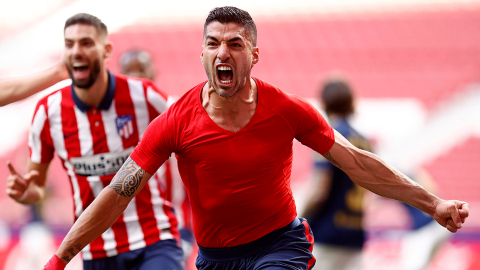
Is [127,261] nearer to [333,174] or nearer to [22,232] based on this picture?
[333,174]

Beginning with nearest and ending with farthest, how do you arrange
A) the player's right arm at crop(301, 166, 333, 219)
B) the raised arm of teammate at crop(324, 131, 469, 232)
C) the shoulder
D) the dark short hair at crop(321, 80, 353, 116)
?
the shoulder → the raised arm of teammate at crop(324, 131, 469, 232) → the player's right arm at crop(301, 166, 333, 219) → the dark short hair at crop(321, 80, 353, 116)

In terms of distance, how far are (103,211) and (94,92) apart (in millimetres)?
1166

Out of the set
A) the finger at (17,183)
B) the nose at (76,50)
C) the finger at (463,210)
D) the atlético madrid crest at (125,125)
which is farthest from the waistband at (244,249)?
the nose at (76,50)

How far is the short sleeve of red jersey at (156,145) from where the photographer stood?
2.56 meters

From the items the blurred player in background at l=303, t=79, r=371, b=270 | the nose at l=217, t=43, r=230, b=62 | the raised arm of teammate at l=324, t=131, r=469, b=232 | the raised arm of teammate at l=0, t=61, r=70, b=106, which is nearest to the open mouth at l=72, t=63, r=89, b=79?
the raised arm of teammate at l=0, t=61, r=70, b=106

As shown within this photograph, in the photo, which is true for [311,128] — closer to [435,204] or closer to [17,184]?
[435,204]

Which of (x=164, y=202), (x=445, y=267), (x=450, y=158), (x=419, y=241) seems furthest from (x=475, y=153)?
(x=164, y=202)

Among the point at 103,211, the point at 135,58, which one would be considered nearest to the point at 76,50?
the point at 103,211

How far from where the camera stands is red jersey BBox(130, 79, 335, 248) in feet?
8.50

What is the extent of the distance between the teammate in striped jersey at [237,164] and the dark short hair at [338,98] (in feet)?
6.03

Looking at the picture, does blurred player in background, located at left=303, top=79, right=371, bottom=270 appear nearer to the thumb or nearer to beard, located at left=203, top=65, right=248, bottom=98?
beard, located at left=203, top=65, right=248, bottom=98

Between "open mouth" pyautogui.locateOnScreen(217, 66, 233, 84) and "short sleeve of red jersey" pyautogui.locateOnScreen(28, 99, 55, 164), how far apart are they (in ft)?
4.95

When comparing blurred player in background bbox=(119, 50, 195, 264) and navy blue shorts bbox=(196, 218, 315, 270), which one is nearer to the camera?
Result: navy blue shorts bbox=(196, 218, 315, 270)

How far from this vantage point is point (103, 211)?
2.57 m
